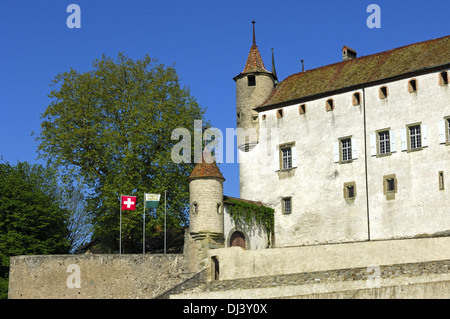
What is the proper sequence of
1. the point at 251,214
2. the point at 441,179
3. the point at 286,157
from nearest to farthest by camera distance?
1. the point at 441,179
2. the point at 251,214
3. the point at 286,157

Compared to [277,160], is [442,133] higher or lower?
higher

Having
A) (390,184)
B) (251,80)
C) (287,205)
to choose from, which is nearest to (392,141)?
(390,184)

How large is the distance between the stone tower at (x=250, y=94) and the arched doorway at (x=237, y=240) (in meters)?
5.87

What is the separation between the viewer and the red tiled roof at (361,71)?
37.9 metres

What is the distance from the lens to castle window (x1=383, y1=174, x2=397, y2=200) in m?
37.1

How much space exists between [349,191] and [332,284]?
8776 millimetres

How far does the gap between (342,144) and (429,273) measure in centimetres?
1176

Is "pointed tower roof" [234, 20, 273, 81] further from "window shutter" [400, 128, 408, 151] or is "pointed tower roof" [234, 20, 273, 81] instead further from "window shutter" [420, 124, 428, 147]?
"window shutter" [420, 124, 428, 147]

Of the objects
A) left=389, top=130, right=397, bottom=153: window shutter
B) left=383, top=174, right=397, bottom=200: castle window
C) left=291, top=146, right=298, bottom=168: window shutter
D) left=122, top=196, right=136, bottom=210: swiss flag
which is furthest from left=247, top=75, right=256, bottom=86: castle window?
left=383, top=174, right=397, bottom=200: castle window

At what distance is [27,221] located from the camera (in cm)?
4469

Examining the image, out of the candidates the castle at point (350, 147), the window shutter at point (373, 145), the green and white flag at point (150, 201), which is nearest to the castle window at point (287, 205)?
the castle at point (350, 147)

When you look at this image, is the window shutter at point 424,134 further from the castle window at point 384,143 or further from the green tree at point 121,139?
the green tree at point 121,139

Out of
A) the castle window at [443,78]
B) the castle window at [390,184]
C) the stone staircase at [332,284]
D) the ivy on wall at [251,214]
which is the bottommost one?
the stone staircase at [332,284]

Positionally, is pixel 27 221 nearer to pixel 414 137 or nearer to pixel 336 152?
pixel 336 152
